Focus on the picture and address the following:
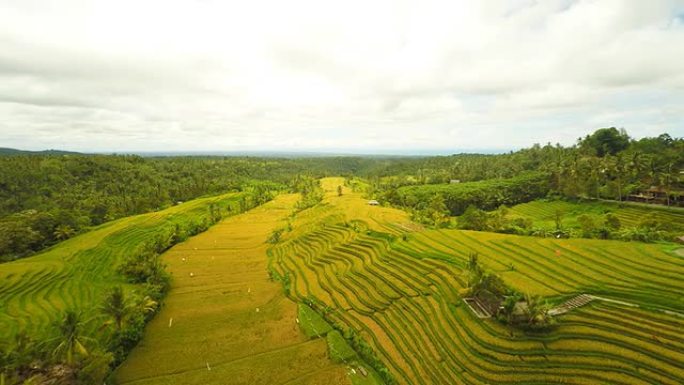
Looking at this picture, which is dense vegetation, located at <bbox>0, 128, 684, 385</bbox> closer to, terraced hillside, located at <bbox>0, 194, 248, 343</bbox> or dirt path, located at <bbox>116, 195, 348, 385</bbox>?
terraced hillside, located at <bbox>0, 194, 248, 343</bbox>

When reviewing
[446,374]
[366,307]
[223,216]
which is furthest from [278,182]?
[446,374]

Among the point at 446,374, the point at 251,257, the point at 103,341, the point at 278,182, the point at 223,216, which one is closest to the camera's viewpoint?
the point at 446,374

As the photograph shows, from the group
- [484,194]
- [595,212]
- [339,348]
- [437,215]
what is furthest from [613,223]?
[339,348]

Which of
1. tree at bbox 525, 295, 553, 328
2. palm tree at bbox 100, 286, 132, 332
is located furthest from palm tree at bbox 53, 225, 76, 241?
tree at bbox 525, 295, 553, 328

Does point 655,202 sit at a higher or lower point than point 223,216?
higher

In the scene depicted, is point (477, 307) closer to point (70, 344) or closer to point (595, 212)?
point (70, 344)

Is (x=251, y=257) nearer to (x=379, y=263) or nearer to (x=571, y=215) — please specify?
(x=379, y=263)

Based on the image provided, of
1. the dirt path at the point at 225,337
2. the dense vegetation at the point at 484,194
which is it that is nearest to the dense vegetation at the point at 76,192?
the dirt path at the point at 225,337
